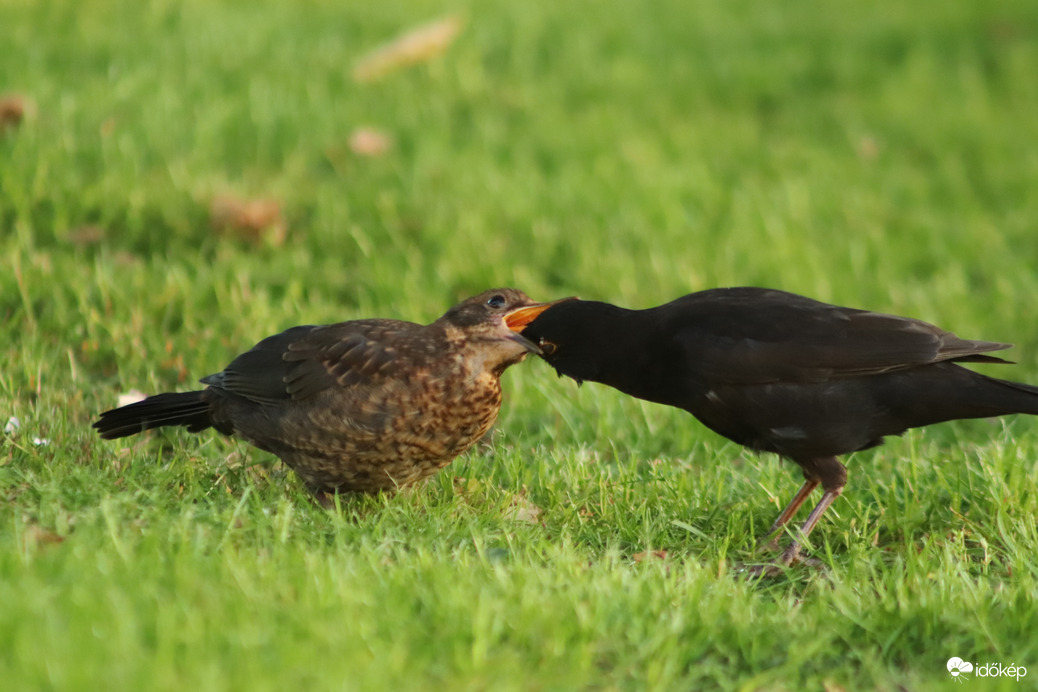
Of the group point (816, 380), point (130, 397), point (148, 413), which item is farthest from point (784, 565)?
point (130, 397)

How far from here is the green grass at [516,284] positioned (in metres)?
3.28

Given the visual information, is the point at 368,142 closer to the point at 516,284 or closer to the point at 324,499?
the point at 516,284

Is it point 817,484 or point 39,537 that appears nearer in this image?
point 39,537

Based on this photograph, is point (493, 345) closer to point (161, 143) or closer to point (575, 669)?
point (575, 669)

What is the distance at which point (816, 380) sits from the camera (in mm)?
4566

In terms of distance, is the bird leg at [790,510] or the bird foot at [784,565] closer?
the bird foot at [784,565]

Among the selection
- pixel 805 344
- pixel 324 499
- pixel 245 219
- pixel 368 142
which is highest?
pixel 368 142

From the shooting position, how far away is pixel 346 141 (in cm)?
809

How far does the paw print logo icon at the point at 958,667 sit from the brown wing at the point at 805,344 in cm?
134

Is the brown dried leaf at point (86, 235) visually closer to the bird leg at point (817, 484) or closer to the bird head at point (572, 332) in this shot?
the bird head at point (572, 332)

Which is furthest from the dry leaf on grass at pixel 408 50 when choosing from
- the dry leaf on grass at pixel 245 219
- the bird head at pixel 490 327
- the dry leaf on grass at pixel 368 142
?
the bird head at pixel 490 327

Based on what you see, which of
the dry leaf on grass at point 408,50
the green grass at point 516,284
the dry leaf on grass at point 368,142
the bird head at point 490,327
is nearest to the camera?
the green grass at point 516,284

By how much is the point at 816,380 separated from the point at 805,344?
14 cm

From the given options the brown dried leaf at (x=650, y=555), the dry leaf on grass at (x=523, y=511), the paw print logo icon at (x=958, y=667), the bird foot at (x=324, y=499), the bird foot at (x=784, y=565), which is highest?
the bird foot at (x=324, y=499)
